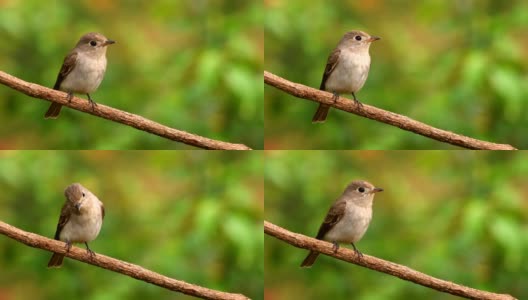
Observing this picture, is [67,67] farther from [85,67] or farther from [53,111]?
[53,111]

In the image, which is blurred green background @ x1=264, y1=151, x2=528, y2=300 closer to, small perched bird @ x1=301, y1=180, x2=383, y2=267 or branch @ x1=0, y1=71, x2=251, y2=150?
small perched bird @ x1=301, y1=180, x2=383, y2=267

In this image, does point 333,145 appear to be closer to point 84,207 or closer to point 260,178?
point 260,178

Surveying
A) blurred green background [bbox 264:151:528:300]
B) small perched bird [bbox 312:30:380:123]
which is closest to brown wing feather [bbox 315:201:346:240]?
blurred green background [bbox 264:151:528:300]

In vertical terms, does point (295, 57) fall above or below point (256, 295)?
above

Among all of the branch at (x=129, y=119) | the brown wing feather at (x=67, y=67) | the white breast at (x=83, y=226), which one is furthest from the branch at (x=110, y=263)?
the brown wing feather at (x=67, y=67)

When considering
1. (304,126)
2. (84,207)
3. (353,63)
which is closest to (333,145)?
(304,126)

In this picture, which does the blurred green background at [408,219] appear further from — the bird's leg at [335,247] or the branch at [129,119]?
the branch at [129,119]
